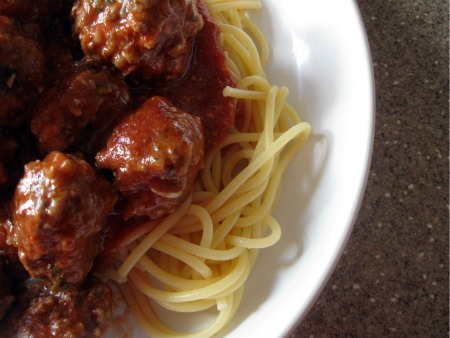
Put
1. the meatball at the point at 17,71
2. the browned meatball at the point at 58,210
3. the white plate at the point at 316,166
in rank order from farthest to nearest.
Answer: the white plate at the point at 316,166 < the meatball at the point at 17,71 < the browned meatball at the point at 58,210

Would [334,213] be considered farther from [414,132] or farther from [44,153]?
[44,153]

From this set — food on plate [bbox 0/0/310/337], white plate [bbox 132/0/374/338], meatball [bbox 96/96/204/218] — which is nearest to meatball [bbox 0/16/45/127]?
food on plate [bbox 0/0/310/337]

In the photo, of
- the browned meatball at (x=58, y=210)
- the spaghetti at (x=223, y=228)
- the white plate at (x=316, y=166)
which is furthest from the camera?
the spaghetti at (x=223, y=228)

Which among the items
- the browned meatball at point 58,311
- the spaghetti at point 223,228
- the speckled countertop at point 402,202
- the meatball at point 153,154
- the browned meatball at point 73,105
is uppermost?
the browned meatball at point 73,105

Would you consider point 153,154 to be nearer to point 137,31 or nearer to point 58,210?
point 58,210

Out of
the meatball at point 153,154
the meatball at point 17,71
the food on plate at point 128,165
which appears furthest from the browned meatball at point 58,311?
the meatball at point 17,71

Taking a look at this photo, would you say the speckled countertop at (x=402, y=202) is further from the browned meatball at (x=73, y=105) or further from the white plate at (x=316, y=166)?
the browned meatball at (x=73, y=105)

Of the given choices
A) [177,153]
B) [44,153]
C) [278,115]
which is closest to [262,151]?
[278,115]

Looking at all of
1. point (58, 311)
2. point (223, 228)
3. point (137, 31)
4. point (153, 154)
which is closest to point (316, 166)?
point (223, 228)
